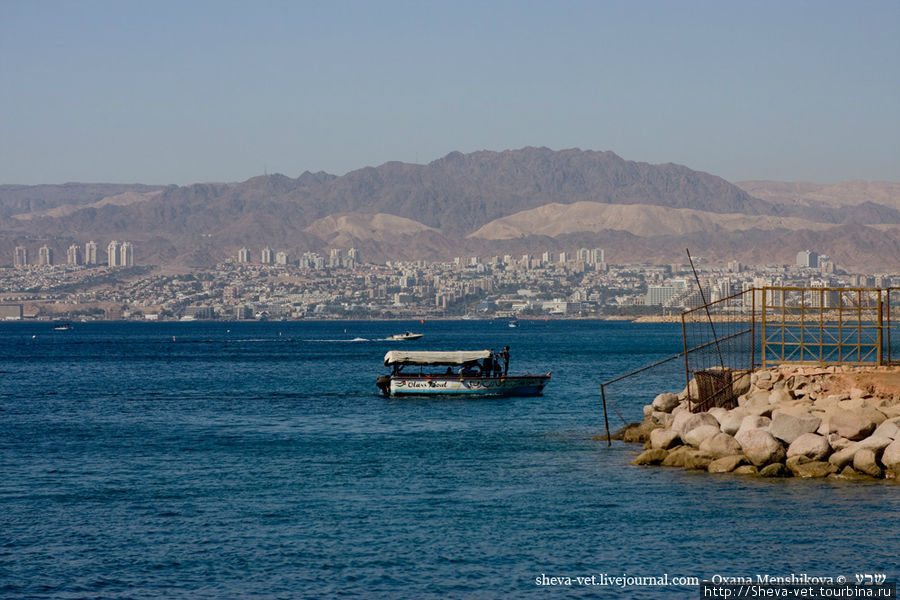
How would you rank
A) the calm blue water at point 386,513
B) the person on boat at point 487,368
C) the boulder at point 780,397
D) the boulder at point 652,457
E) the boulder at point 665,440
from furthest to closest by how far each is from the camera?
the person on boat at point 487,368
the boulder at point 780,397
the boulder at point 665,440
the boulder at point 652,457
the calm blue water at point 386,513

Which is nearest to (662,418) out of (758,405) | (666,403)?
(666,403)

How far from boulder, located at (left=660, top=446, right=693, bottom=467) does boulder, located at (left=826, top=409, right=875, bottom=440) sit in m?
3.71

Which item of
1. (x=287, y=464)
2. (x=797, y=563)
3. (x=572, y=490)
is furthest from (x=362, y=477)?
(x=797, y=563)

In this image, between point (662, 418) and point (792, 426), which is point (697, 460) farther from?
point (662, 418)

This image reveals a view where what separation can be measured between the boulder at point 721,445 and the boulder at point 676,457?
52 cm

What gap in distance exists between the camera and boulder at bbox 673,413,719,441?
105ft

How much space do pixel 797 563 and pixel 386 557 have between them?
744 cm

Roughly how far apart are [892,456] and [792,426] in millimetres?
2626

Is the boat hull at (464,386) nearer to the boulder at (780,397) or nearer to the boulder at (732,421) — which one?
the boulder at (780,397)

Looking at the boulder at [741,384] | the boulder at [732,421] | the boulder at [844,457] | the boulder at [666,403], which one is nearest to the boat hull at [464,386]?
the boulder at [666,403]

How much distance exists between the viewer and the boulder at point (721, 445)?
98.9ft

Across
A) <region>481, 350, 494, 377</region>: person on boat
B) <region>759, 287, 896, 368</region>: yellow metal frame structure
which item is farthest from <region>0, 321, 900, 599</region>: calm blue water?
<region>481, 350, 494, 377</region>: person on boat

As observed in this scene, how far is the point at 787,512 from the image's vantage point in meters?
25.0

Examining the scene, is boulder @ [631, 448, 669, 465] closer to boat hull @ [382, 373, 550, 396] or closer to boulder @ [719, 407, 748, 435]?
boulder @ [719, 407, 748, 435]
